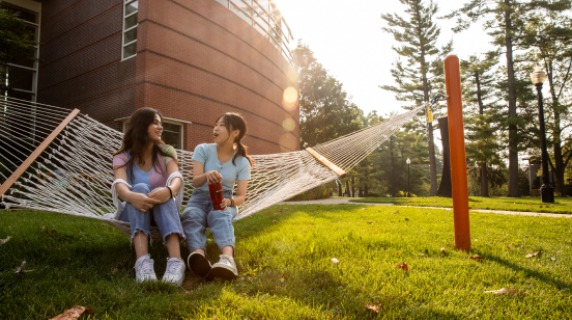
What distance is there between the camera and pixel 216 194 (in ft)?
7.20

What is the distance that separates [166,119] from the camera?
962cm

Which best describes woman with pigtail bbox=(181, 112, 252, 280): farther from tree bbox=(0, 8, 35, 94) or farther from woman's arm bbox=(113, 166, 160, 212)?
tree bbox=(0, 8, 35, 94)

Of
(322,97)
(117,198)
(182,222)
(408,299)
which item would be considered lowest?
(408,299)

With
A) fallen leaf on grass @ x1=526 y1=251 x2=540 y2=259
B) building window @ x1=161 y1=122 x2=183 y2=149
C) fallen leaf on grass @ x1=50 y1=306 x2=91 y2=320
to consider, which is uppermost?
building window @ x1=161 y1=122 x2=183 y2=149

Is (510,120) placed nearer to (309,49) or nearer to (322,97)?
(322,97)

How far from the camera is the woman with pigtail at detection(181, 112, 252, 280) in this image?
6.55 ft

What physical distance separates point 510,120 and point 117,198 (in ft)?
55.6

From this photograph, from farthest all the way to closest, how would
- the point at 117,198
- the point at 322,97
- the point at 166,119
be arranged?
the point at 322,97 < the point at 166,119 < the point at 117,198

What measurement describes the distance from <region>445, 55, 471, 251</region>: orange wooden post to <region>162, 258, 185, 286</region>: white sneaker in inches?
77.8

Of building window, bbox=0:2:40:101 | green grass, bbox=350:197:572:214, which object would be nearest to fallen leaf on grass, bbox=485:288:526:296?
green grass, bbox=350:197:572:214

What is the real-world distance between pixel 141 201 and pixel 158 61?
844 cm

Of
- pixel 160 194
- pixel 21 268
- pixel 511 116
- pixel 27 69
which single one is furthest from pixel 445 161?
pixel 27 69

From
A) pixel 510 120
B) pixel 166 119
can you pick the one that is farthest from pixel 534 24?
pixel 166 119

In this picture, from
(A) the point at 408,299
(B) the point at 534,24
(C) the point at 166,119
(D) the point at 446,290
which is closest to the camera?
(A) the point at 408,299
